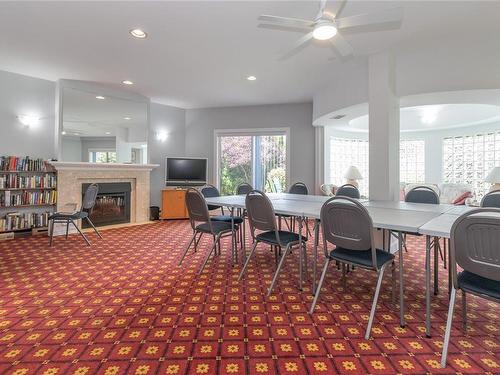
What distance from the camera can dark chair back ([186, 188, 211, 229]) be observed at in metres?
2.99

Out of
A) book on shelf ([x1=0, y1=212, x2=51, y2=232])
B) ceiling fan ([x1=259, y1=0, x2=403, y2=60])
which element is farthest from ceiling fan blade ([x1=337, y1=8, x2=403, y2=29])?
book on shelf ([x1=0, y1=212, x2=51, y2=232])

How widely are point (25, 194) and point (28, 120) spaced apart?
4.23ft

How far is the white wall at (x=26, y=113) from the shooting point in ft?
15.3

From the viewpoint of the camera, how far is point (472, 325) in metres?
2.02

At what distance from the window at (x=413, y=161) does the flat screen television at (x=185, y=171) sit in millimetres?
6036

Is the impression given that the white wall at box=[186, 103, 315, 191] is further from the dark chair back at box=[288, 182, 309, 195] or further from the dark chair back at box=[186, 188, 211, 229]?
the dark chair back at box=[186, 188, 211, 229]

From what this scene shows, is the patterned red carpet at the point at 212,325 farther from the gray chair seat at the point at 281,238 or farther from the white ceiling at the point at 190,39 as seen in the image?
the white ceiling at the point at 190,39

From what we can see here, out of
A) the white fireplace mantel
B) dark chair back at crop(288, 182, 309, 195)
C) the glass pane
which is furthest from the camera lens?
the glass pane

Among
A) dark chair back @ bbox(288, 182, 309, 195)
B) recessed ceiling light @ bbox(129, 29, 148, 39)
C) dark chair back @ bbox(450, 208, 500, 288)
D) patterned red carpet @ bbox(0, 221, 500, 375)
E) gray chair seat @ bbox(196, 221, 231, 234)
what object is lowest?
patterned red carpet @ bbox(0, 221, 500, 375)

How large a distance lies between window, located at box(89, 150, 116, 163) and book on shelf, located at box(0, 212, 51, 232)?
49.0 inches

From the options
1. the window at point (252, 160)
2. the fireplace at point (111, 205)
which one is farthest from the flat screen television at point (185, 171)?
the fireplace at point (111, 205)

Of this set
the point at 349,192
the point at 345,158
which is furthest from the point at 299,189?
the point at 345,158

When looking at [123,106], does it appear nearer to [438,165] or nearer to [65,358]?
[65,358]

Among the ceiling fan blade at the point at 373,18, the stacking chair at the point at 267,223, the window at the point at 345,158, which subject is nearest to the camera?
the ceiling fan blade at the point at 373,18
